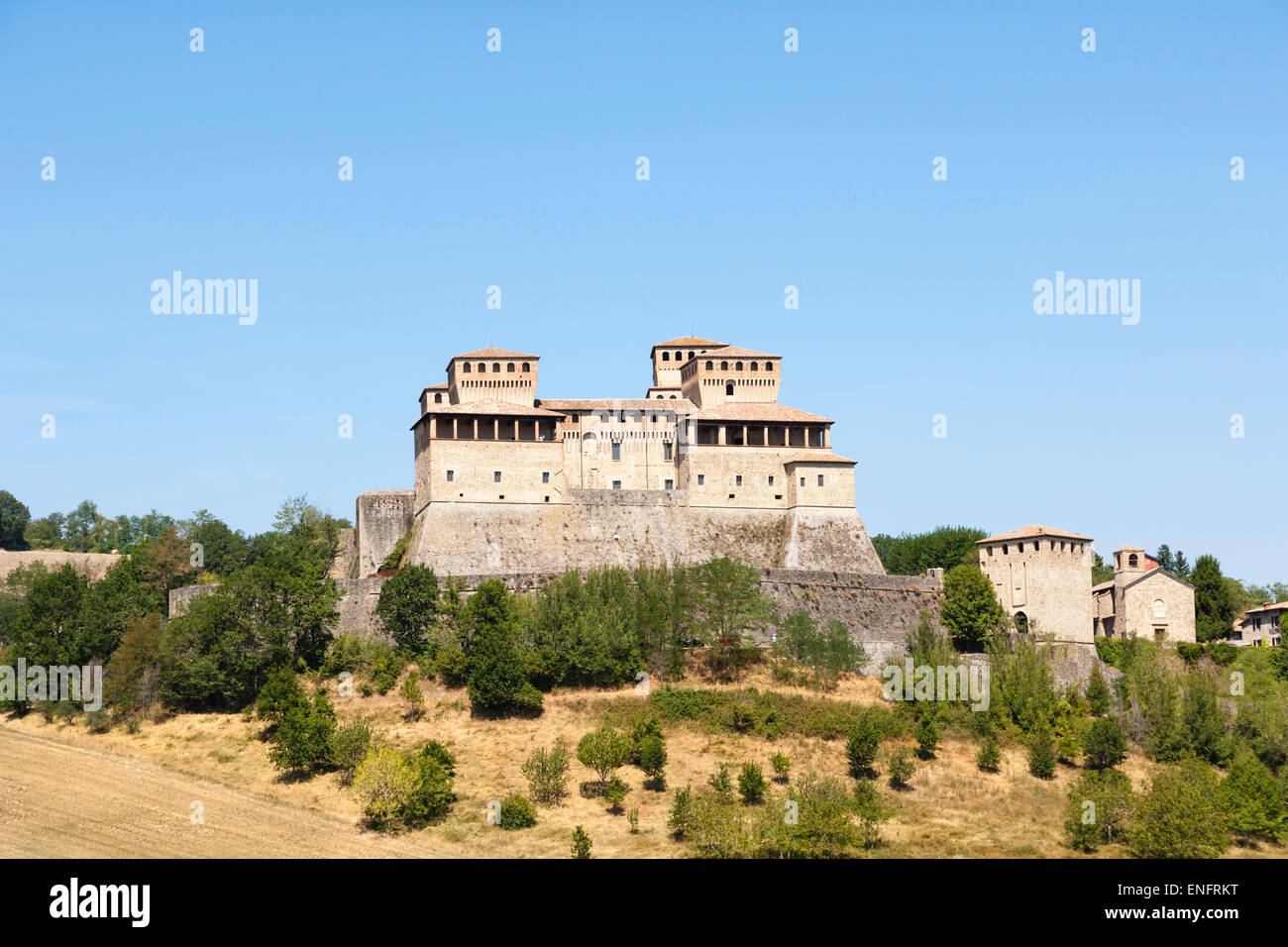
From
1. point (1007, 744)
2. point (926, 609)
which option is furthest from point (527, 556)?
point (1007, 744)

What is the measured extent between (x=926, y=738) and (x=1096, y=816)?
751 centimetres

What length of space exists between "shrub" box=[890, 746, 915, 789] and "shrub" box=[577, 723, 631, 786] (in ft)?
30.8

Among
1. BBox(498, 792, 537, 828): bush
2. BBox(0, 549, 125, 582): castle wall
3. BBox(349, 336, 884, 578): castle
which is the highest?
BBox(349, 336, 884, 578): castle

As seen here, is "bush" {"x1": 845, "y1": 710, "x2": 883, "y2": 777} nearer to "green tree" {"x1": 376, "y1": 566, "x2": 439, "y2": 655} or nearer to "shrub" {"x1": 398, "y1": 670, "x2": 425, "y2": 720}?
"shrub" {"x1": 398, "y1": 670, "x2": 425, "y2": 720}

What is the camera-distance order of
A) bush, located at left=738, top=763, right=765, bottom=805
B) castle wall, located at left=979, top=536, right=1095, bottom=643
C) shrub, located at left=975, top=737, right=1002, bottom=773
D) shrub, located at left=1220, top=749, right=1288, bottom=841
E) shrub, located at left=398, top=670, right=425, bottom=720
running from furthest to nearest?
castle wall, located at left=979, top=536, right=1095, bottom=643, shrub, located at left=398, top=670, right=425, bottom=720, shrub, located at left=975, top=737, right=1002, bottom=773, shrub, located at left=1220, top=749, right=1288, bottom=841, bush, located at left=738, top=763, right=765, bottom=805

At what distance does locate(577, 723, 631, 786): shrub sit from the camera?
48781 millimetres

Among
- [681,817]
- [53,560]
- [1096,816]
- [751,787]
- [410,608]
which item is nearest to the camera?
[681,817]

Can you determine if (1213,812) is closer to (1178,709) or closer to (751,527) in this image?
(1178,709)

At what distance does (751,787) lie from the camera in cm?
4762

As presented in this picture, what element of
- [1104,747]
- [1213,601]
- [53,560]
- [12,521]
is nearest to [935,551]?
[1213,601]

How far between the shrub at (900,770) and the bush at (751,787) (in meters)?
5.31

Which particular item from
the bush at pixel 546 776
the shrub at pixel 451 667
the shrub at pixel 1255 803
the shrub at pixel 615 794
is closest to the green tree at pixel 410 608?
the shrub at pixel 451 667

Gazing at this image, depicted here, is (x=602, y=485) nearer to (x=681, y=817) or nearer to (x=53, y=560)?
(x=681, y=817)
